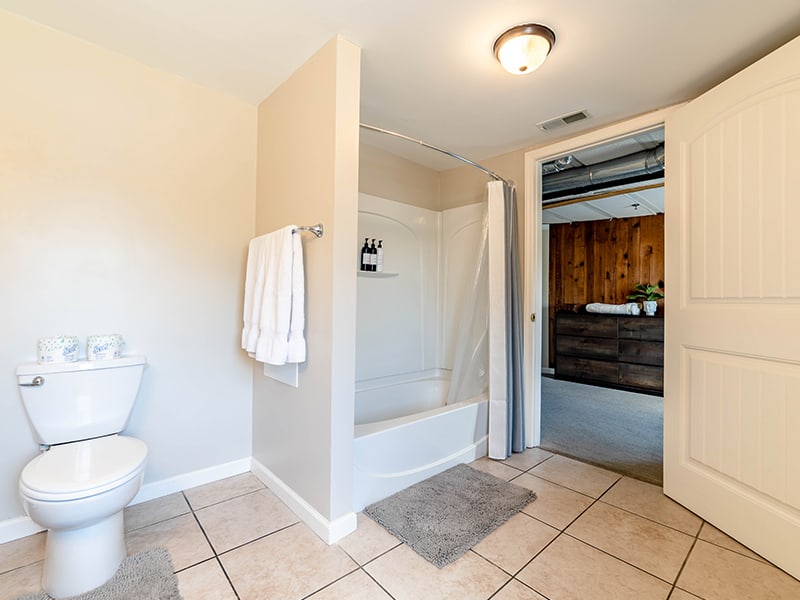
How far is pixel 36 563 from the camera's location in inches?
58.0

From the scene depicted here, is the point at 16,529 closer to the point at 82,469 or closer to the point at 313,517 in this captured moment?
the point at 82,469

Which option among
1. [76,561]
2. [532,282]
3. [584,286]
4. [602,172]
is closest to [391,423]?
[76,561]

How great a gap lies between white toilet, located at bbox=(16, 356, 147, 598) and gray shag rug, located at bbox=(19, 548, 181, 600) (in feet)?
0.11

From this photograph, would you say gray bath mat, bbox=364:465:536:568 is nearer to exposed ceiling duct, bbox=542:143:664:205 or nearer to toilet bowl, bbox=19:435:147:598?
toilet bowl, bbox=19:435:147:598

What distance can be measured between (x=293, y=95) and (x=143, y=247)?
1.10 metres

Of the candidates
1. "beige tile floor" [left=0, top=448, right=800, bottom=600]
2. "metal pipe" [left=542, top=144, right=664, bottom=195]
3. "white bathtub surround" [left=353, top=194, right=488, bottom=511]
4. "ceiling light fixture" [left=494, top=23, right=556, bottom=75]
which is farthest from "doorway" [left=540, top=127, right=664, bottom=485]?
"ceiling light fixture" [left=494, top=23, right=556, bottom=75]

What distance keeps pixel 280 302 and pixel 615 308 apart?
14.9ft

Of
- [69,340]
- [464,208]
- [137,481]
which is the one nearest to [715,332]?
[464,208]

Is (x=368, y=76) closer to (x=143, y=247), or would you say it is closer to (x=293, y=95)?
(x=293, y=95)

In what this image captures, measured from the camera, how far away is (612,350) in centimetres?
469

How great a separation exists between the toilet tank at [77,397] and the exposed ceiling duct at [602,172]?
9.97 ft

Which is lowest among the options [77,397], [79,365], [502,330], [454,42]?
[77,397]

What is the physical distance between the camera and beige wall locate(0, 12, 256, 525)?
161 cm

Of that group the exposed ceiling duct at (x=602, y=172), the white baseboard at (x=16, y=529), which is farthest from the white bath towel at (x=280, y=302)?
the exposed ceiling duct at (x=602, y=172)
